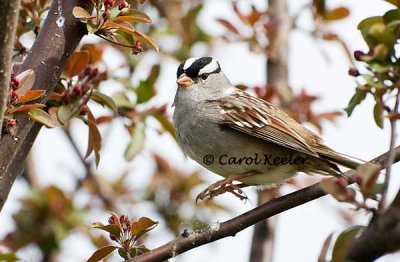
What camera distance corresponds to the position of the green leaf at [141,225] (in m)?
2.32

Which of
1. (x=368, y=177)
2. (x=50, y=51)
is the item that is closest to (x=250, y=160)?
(x=50, y=51)

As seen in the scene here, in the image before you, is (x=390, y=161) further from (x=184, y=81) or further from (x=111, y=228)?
(x=184, y=81)

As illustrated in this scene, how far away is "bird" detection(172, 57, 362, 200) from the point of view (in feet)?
11.2

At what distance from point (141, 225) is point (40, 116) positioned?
463mm

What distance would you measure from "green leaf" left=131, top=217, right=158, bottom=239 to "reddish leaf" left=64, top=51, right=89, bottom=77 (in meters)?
0.72

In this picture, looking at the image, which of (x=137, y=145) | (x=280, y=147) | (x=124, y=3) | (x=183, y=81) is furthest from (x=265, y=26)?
(x=124, y=3)

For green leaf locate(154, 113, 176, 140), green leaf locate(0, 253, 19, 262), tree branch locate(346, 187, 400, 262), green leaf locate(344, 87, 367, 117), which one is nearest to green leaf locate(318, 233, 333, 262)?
tree branch locate(346, 187, 400, 262)

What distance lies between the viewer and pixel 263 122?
12.1ft

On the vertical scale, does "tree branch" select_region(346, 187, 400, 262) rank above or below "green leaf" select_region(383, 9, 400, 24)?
below

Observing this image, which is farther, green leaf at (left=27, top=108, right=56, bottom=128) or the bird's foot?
the bird's foot

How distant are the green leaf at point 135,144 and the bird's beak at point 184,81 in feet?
1.78

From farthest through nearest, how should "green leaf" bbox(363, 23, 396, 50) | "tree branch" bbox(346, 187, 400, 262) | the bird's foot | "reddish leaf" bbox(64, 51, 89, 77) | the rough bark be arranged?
1. the rough bark
2. the bird's foot
3. "reddish leaf" bbox(64, 51, 89, 77)
4. "green leaf" bbox(363, 23, 396, 50)
5. "tree branch" bbox(346, 187, 400, 262)

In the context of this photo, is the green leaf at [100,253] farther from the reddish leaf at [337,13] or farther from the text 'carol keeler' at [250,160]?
the reddish leaf at [337,13]

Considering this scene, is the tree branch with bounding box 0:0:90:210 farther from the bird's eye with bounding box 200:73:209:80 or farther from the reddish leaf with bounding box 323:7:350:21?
the reddish leaf with bounding box 323:7:350:21
